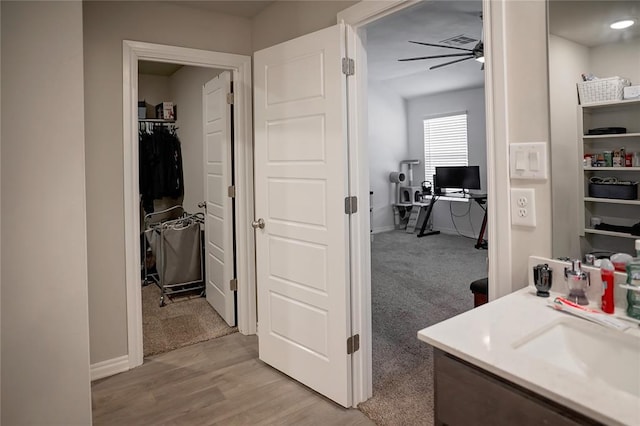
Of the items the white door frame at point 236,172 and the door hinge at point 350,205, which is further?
the white door frame at point 236,172

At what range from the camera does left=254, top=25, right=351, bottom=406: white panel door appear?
2.16m

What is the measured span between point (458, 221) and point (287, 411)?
5968mm

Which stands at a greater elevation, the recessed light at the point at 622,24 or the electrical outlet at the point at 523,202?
the recessed light at the point at 622,24

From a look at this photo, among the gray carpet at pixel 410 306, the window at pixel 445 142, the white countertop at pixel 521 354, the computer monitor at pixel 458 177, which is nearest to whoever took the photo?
the white countertop at pixel 521 354

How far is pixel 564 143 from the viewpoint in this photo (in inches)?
53.2

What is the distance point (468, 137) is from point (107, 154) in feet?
20.0

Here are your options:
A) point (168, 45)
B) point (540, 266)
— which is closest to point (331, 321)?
point (540, 266)

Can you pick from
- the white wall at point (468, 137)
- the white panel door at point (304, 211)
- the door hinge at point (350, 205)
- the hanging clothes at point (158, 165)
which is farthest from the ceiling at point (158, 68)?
the white wall at point (468, 137)

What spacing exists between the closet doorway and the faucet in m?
2.48

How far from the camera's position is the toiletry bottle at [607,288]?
1.17 m

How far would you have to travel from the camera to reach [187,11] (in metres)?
2.85

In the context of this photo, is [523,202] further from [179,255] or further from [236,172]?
[179,255]

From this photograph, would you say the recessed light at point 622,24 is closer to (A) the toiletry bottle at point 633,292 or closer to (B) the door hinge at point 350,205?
(A) the toiletry bottle at point 633,292

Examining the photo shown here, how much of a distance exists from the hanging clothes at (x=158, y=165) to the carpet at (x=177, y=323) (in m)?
1.28
